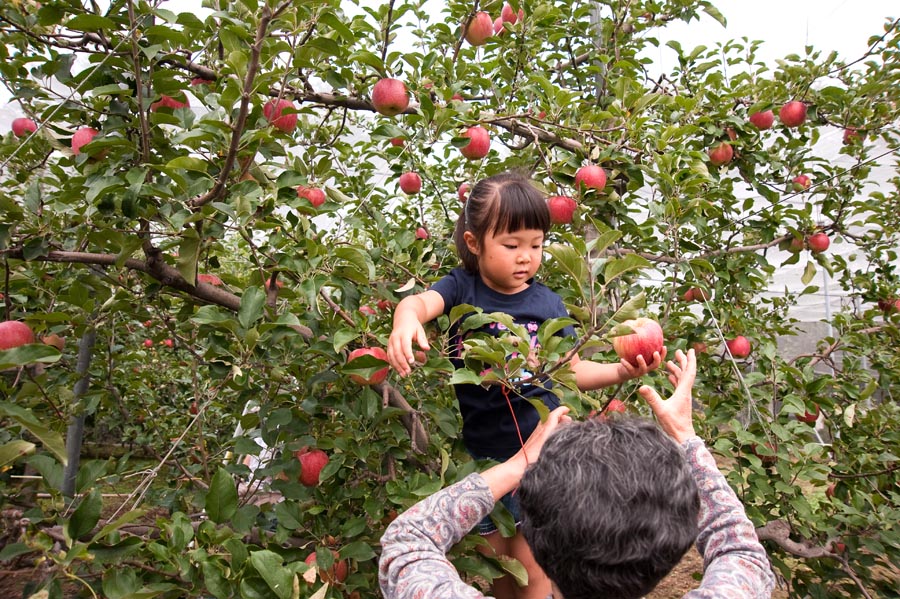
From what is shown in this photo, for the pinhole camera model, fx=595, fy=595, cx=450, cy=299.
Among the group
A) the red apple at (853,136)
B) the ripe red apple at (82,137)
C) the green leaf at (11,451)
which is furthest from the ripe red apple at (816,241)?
the green leaf at (11,451)

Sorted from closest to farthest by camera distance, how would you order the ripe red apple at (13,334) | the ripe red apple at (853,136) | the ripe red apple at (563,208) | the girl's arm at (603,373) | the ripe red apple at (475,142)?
1. the girl's arm at (603,373)
2. the ripe red apple at (13,334)
3. the ripe red apple at (563,208)
4. the ripe red apple at (475,142)
5. the ripe red apple at (853,136)

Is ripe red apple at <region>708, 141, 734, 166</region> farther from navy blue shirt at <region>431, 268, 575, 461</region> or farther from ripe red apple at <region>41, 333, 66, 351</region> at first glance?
ripe red apple at <region>41, 333, 66, 351</region>

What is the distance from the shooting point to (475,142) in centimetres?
189

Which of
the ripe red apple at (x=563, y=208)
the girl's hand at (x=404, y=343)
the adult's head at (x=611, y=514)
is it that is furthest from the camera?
the ripe red apple at (x=563, y=208)

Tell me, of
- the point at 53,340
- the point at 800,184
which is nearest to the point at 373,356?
the point at 53,340

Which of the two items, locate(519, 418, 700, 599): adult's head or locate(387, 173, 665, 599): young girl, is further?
locate(387, 173, 665, 599): young girl

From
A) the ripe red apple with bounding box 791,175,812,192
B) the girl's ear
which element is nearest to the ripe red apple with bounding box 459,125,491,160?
the girl's ear

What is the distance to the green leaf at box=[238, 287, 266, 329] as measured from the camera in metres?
1.27

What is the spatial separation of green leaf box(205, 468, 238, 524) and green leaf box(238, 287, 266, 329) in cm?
31

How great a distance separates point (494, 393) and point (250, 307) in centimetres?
62

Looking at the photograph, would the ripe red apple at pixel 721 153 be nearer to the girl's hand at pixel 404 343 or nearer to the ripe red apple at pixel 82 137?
the girl's hand at pixel 404 343

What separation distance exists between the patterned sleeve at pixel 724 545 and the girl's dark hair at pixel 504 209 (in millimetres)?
637

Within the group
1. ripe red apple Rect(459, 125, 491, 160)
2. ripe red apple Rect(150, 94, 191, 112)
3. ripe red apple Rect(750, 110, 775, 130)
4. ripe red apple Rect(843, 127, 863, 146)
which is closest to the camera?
ripe red apple Rect(150, 94, 191, 112)

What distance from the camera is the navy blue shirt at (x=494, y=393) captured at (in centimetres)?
150
